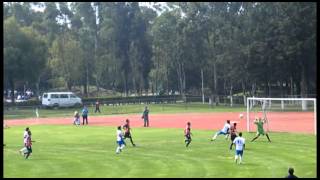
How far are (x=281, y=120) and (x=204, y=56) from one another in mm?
38819

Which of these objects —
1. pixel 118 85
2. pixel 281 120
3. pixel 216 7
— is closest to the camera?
pixel 281 120

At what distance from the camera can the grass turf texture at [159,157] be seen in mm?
23203

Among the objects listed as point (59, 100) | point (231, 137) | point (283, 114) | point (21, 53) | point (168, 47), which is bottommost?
point (231, 137)

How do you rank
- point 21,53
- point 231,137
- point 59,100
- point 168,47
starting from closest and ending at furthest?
point 231,137
point 59,100
point 21,53
point 168,47

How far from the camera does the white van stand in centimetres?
7625

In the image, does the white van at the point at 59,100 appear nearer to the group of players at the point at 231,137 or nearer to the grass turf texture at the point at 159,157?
the grass turf texture at the point at 159,157

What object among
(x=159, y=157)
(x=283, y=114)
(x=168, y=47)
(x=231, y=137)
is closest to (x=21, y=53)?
(x=168, y=47)

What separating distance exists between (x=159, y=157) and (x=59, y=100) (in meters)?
50.9

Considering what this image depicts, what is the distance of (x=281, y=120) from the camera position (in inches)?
2010

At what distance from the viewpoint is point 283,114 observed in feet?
193

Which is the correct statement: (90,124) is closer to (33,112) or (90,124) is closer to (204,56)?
(33,112)

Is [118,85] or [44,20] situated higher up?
[44,20]

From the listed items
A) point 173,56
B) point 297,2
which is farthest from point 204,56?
point 297,2

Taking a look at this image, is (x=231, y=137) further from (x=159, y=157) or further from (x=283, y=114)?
(x=283, y=114)
